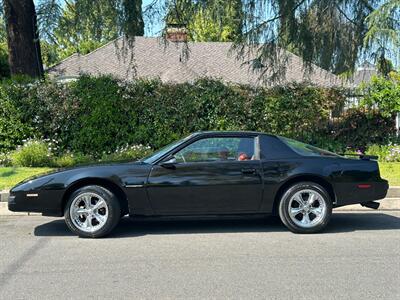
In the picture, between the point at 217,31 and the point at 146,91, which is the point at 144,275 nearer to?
the point at 217,31

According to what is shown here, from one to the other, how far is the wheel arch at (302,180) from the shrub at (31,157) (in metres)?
7.79

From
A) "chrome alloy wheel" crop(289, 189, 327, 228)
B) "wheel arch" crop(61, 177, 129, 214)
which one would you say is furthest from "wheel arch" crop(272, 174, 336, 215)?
"wheel arch" crop(61, 177, 129, 214)

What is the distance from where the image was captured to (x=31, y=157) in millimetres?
13023

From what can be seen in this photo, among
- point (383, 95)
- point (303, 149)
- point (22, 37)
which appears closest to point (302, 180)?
point (303, 149)

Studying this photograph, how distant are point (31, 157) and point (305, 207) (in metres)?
8.23

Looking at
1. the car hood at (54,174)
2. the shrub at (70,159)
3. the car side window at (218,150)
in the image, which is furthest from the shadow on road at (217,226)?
the shrub at (70,159)

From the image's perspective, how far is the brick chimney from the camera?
11453 mm

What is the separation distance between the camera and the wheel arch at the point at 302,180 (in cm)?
704

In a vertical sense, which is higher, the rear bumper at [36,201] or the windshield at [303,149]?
the windshield at [303,149]

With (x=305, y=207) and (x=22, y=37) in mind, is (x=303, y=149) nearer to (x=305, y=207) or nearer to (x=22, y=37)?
(x=305, y=207)

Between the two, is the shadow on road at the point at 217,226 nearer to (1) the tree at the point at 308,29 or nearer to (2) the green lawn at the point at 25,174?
(2) the green lawn at the point at 25,174

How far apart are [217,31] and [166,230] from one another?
559 centimetres

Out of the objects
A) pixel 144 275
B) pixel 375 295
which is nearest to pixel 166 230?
pixel 144 275

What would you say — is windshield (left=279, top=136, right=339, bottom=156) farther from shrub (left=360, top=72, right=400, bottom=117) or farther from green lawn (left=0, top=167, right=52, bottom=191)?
shrub (left=360, top=72, right=400, bottom=117)
